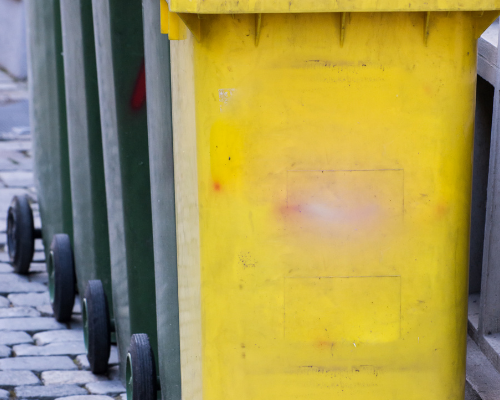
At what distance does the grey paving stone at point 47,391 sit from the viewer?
14.5 ft

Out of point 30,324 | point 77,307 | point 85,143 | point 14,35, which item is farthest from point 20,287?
point 14,35

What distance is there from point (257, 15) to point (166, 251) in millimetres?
1205

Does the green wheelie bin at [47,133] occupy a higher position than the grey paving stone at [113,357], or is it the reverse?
the green wheelie bin at [47,133]

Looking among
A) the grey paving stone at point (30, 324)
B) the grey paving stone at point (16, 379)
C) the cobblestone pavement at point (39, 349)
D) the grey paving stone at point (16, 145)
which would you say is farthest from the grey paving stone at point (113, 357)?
the grey paving stone at point (16, 145)

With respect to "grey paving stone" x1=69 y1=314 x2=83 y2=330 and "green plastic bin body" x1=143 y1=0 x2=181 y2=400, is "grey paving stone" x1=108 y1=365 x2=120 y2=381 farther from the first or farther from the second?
"green plastic bin body" x1=143 y1=0 x2=181 y2=400

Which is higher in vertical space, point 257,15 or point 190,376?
point 257,15

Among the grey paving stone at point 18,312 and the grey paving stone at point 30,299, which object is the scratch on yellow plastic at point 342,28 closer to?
the grey paving stone at point 18,312

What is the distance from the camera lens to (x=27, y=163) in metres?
9.62

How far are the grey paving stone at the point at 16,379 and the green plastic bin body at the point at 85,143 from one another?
602mm

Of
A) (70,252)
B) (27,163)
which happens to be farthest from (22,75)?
(70,252)

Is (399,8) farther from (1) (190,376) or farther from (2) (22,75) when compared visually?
(2) (22,75)

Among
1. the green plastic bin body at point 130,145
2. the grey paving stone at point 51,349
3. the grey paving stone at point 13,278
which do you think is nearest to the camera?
the green plastic bin body at point 130,145

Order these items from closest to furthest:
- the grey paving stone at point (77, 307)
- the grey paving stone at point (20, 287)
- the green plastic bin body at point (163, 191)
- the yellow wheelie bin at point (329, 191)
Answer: the yellow wheelie bin at point (329, 191) → the green plastic bin body at point (163, 191) → the grey paving stone at point (77, 307) → the grey paving stone at point (20, 287)

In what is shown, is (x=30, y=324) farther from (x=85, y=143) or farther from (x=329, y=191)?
(x=329, y=191)
